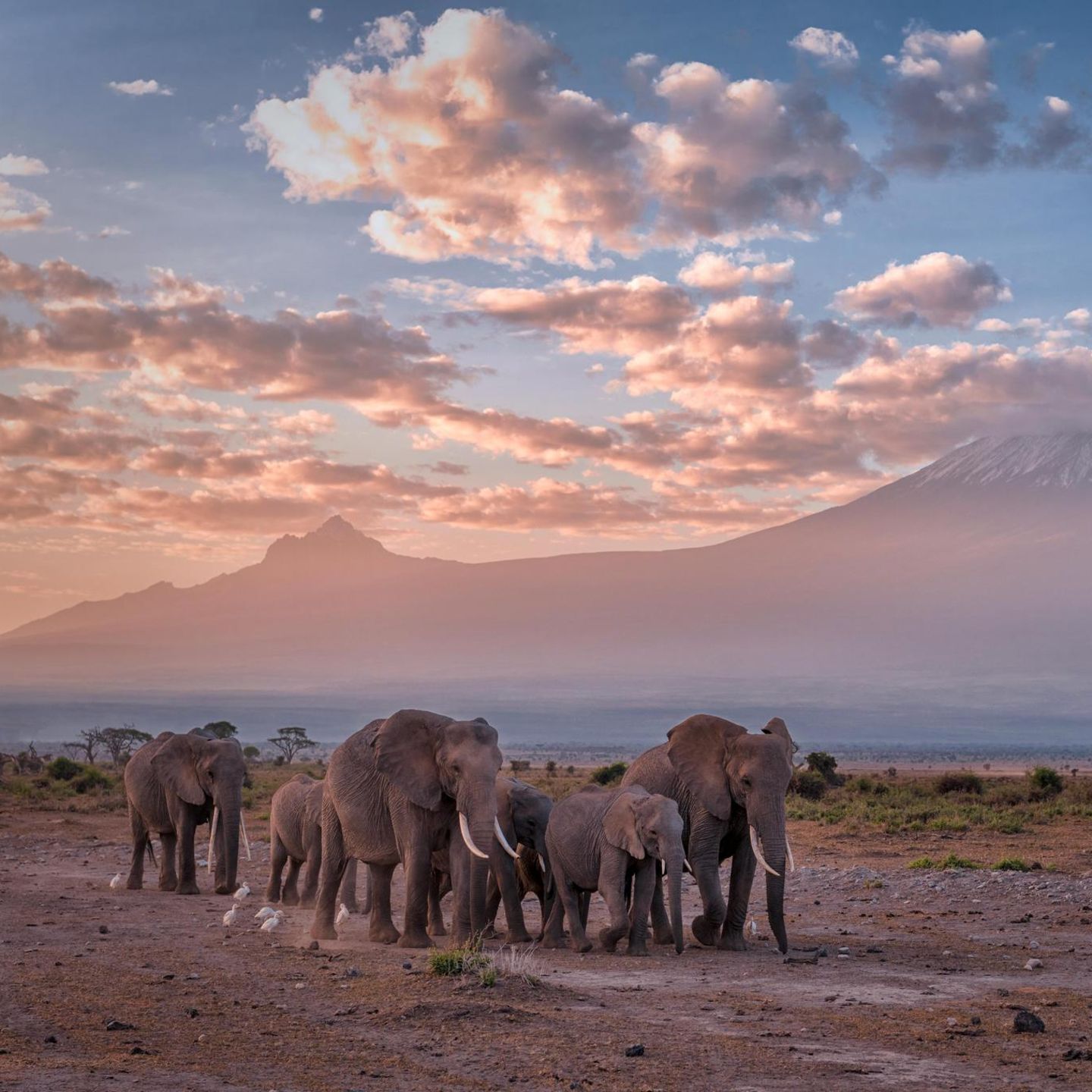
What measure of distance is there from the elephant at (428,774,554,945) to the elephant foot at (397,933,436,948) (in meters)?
0.86

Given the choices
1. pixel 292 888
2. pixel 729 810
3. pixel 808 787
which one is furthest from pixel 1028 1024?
pixel 808 787

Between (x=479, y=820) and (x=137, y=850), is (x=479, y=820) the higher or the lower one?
the higher one

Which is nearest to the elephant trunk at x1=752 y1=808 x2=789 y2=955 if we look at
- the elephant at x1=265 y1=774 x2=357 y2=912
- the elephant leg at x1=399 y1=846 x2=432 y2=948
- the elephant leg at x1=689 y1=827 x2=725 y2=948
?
the elephant leg at x1=689 y1=827 x2=725 y2=948

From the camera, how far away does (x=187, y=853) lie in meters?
22.5

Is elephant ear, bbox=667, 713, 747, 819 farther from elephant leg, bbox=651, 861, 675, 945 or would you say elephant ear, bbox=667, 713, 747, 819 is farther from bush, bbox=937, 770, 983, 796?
bush, bbox=937, 770, 983, 796

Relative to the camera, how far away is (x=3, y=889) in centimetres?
2184

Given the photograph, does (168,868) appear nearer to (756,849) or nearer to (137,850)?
(137,850)

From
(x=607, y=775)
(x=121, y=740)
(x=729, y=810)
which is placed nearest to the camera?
(x=729, y=810)

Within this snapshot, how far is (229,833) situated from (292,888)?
1.31 metres

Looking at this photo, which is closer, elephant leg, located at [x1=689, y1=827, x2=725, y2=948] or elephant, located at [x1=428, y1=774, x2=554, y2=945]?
elephant leg, located at [x1=689, y1=827, x2=725, y2=948]

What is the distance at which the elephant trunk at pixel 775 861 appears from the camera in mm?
15953

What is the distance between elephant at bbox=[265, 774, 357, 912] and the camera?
20.5 meters

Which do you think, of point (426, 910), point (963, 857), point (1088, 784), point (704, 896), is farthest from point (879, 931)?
point (1088, 784)

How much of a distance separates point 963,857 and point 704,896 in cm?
1291
